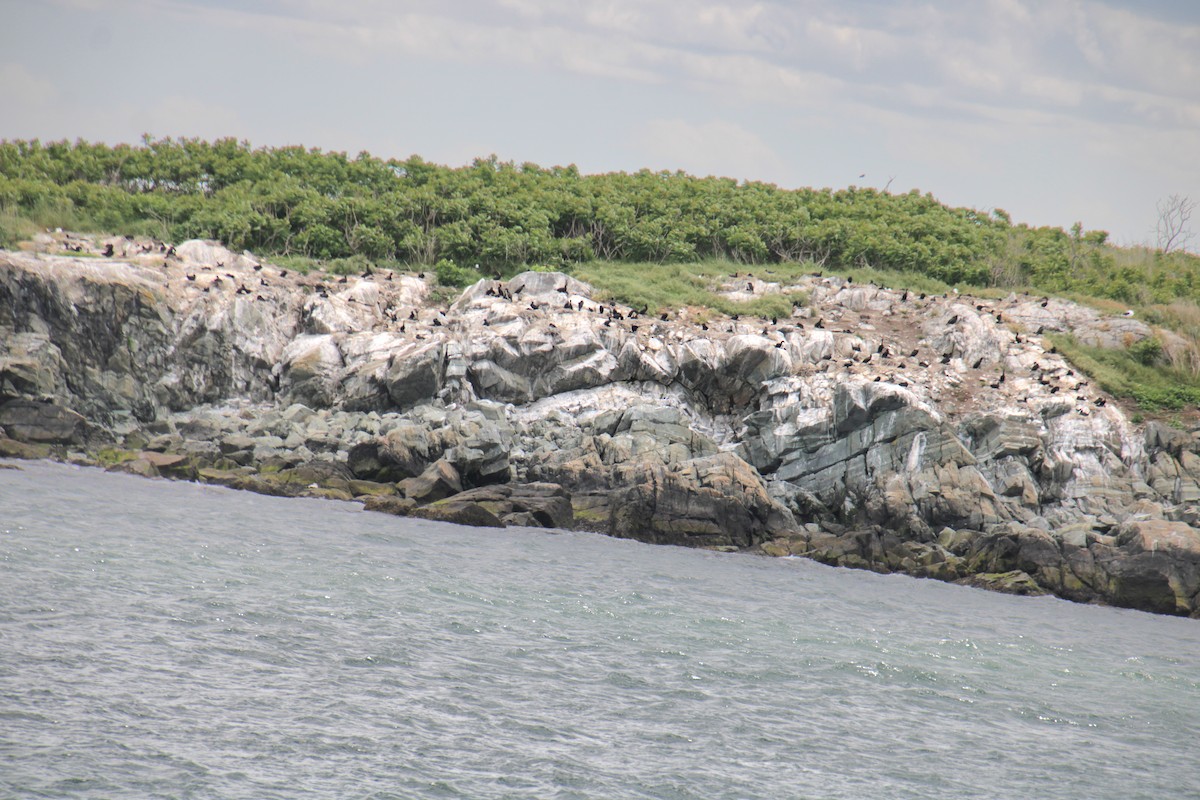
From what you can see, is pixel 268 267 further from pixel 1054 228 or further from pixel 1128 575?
pixel 1054 228

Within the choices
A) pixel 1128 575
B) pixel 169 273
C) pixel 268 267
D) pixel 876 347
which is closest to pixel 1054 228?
pixel 876 347

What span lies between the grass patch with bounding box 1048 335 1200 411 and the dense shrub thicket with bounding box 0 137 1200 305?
11066 mm

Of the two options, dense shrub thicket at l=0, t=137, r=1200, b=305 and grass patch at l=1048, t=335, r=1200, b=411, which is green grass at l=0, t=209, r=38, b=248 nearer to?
dense shrub thicket at l=0, t=137, r=1200, b=305

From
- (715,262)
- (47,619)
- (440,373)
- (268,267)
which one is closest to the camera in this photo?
(47,619)

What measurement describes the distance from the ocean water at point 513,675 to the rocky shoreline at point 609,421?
13.7 ft

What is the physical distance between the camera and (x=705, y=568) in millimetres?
31234

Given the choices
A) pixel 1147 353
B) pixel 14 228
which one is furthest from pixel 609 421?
pixel 14 228

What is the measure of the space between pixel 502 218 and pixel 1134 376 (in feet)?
107

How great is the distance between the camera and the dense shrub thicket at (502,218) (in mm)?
56094

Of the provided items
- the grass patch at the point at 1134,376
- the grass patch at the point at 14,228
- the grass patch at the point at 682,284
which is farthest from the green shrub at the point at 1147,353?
the grass patch at the point at 14,228

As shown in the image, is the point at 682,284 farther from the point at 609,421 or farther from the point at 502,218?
the point at 609,421

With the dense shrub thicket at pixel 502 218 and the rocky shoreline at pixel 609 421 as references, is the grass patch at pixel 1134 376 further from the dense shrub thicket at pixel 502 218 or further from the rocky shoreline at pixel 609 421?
the dense shrub thicket at pixel 502 218

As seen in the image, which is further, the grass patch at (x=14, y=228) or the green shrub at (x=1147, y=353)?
the green shrub at (x=1147, y=353)

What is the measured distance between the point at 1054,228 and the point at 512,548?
53.7 m
